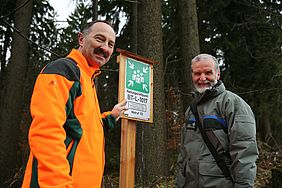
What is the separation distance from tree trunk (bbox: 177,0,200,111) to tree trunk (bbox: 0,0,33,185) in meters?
5.35

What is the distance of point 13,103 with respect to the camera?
9.80 m

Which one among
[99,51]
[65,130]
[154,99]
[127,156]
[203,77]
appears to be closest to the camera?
[65,130]

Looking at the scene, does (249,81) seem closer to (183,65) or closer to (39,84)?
(183,65)

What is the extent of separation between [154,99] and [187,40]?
5.84 ft

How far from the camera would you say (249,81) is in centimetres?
1088

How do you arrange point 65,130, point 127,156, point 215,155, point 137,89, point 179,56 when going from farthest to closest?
point 179,56, point 137,89, point 127,156, point 215,155, point 65,130

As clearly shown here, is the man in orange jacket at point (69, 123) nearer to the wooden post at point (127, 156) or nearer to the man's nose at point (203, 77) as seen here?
the man's nose at point (203, 77)

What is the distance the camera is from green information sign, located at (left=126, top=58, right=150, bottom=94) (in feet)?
13.3

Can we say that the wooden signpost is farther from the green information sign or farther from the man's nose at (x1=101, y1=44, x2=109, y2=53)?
the man's nose at (x1=101, y1=44, x2=109, y2=53)

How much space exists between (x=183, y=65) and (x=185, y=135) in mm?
4511

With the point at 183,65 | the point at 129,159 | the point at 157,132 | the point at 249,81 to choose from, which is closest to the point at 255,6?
the point at 249,81

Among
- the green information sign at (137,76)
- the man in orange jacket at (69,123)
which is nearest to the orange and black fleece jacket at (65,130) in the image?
the man in orange jacket at (69,123)

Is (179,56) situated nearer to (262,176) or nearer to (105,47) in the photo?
(262,176)

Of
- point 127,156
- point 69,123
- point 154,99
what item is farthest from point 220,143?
point 154,99
